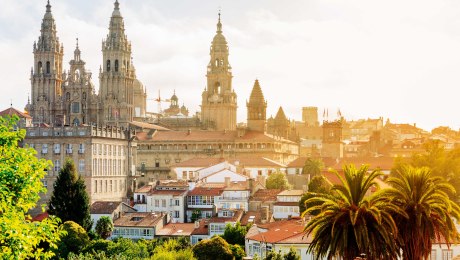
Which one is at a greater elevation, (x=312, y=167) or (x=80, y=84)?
(x=80, y=84)

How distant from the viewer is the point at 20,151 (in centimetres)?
2580

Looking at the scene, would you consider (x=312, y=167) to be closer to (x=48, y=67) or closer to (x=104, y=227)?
(x=104, y=227)

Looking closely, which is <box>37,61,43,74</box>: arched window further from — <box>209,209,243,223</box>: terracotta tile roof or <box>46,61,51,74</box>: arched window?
<box>209,209,243,223</box>: terracotta tile roof

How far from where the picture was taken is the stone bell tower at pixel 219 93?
156 meters

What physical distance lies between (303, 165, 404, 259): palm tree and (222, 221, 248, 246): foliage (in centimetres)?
3558

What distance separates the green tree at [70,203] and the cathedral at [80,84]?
187ft

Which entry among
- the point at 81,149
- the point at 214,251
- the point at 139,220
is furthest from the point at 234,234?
the point at 81,149

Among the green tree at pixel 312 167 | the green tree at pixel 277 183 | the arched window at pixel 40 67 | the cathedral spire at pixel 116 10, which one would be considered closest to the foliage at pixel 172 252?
the green tree at pixel 277 183

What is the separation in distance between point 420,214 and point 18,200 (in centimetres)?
1642

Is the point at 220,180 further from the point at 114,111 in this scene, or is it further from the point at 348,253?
the point at 348,253

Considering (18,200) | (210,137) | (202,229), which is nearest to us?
(18,200)

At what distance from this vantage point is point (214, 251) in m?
60.8

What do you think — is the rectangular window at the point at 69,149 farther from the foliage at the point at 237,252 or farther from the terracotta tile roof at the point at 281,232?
the foliage at the point at 237,252

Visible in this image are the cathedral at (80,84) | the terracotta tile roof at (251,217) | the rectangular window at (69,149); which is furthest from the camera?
the cathedral at (80,84)
